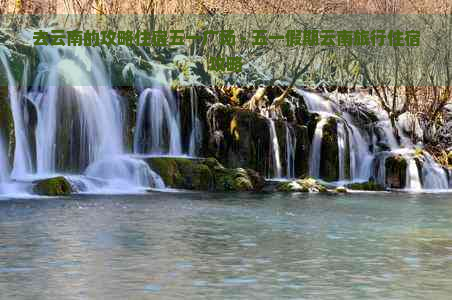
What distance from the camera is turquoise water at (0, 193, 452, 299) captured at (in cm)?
1182

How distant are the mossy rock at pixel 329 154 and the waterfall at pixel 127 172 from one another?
31.5 ft

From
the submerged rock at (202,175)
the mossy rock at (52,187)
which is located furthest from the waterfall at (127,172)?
the mossy rock at (52,187)

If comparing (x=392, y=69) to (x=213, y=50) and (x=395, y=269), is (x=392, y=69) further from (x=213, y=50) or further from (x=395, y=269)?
(x=395, y=269)

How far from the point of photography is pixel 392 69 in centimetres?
5175

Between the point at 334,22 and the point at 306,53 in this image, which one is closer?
the point at 334,22

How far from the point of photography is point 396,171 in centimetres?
4088

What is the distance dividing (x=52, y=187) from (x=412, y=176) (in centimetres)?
1782

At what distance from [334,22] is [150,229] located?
29.1 meters

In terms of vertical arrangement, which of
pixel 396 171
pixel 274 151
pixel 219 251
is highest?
pixel 274 151

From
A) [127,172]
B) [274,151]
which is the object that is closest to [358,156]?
[274,151]

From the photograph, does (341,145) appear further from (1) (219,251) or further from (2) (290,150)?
(1) (219,251)

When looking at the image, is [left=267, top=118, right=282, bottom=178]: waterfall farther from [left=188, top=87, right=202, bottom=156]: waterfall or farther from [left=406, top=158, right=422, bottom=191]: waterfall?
[left=406, top=158, right=422, bottom=191]: waterfall

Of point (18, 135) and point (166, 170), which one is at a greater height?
point (18, 135)

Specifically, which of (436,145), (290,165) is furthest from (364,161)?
(436,145)
